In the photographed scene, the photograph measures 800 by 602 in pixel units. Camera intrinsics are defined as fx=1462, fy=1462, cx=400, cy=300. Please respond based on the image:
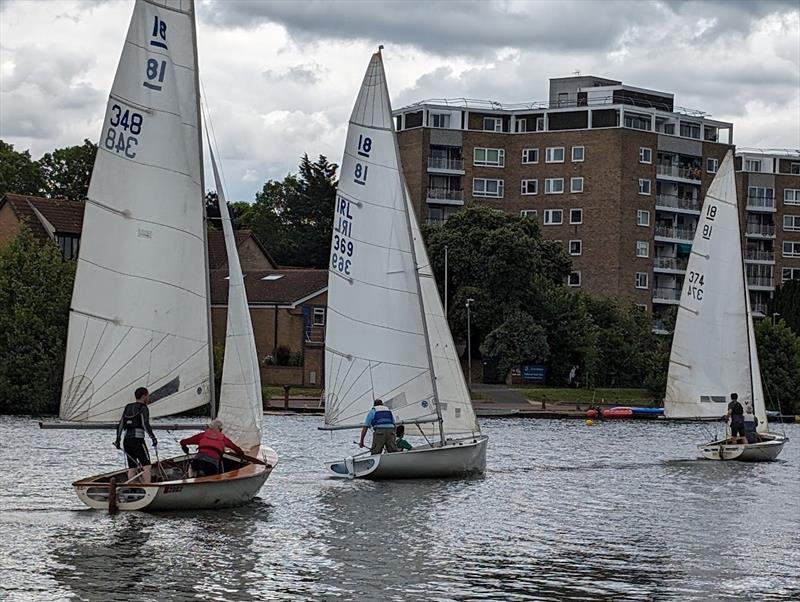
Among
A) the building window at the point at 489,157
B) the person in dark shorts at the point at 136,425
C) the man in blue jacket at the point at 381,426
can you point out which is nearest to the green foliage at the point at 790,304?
the building window at the point at 489,157

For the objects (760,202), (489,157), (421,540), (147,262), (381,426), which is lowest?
(421,540)

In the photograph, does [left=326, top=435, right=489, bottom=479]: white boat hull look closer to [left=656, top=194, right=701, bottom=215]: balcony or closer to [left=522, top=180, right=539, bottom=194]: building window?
[left=522, top=180, right=539, bottom=194]: building window

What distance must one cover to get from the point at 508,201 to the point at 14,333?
210 ft

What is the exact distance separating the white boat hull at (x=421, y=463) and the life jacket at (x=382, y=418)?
0.76 metres

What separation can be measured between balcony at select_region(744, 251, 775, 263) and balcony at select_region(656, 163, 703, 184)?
37.4 feet

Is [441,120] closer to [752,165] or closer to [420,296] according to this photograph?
[752,165]

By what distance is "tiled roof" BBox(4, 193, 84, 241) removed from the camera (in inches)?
3590

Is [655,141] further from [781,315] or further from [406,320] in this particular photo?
[406,320]

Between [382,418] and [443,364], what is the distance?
136 inches

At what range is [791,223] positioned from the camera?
138m

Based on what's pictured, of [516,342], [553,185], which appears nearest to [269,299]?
[516,342]

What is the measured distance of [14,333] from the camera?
7156cm

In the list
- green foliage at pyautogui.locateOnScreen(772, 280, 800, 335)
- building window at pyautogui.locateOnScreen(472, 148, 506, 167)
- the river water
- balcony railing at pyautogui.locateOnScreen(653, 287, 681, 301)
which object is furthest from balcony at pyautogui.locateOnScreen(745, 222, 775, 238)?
the river water

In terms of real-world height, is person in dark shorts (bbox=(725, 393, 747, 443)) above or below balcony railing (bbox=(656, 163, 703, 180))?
below
